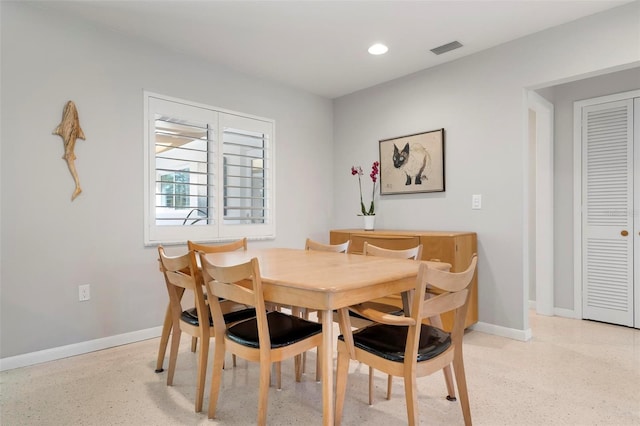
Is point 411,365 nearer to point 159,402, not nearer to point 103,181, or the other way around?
point 159,402

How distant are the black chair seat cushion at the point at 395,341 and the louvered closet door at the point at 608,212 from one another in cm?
260

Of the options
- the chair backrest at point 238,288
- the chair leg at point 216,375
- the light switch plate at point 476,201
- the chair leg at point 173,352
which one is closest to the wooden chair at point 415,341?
the chair backrest at point 238,288

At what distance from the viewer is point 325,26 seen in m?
2.83

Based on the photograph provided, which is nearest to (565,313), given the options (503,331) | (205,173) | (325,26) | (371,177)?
(503,331)

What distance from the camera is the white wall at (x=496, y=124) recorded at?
2705 millimetres

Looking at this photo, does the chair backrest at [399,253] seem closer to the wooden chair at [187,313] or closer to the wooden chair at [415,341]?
the wooden chair at [415,341]

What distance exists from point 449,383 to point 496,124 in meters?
2.21

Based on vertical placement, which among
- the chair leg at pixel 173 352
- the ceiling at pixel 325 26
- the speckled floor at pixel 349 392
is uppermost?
the ceiling at pixel 325 26

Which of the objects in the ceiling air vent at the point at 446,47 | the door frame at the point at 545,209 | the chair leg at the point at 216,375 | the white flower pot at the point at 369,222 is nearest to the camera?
the chair leg at the point at 216,375

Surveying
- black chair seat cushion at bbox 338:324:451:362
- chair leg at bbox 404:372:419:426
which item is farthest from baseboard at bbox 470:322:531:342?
chair leg at bbox 404:372:419:426

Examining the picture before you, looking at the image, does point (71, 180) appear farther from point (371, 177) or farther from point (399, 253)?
point (371, 177)

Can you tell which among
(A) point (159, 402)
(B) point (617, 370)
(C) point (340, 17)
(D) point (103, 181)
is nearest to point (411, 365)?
(A) point (159, 402)

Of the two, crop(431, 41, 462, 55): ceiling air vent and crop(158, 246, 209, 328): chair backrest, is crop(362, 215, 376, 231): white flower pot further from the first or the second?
crop(158, 246, 209, 328): chair backrest

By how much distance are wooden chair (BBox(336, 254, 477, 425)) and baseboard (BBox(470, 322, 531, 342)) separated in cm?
161
